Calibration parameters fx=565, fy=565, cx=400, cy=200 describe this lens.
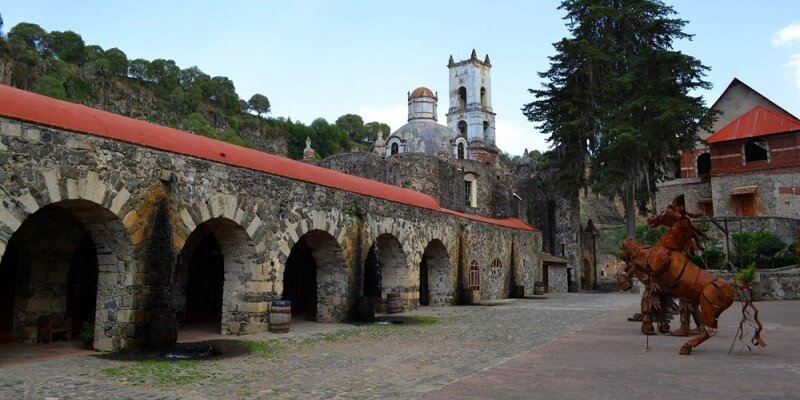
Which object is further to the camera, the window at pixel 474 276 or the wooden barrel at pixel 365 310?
the window at pixel 474 276

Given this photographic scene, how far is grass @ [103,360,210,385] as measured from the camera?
6693 mm

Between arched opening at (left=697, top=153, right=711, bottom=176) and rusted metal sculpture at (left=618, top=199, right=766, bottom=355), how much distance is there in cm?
3223

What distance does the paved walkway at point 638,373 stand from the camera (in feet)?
18.5

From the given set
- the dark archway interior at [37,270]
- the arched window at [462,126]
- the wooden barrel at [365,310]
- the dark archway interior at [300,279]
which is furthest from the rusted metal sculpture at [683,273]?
the arched window at [462,126]

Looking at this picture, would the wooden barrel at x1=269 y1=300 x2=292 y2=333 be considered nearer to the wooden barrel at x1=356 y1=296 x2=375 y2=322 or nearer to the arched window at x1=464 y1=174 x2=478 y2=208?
the wooden barrel at x1=356 y1=296 x2=375 y2=322

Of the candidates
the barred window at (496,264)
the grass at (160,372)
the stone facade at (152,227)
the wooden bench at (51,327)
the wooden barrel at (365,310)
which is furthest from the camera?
the barred window at (496,264)

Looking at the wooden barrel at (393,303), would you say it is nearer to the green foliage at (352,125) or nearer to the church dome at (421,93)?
the church dome at (421,93)

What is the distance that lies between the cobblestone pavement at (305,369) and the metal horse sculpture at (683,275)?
236 cm

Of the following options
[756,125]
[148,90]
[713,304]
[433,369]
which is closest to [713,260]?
[756,125]

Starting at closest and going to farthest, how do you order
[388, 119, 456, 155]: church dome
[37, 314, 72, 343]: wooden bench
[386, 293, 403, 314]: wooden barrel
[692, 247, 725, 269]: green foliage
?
[37, 314, 72, 343]: wooden bench < [386, 293, 403, 314]: wooden barrel < [692, 247, 725, 269]: green foliage < [388, 119, 456, 155]: church dome

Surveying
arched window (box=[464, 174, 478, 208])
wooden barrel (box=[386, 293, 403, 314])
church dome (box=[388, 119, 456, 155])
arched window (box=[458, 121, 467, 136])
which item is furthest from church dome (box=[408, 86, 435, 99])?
wooden barrel (box=[386, 293, 403, 314])

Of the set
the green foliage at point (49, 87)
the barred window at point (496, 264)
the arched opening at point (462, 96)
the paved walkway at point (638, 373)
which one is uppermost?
the arched opening at point (462, 96)

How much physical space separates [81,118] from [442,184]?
23501 millimetres

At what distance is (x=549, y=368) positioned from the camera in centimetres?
720
